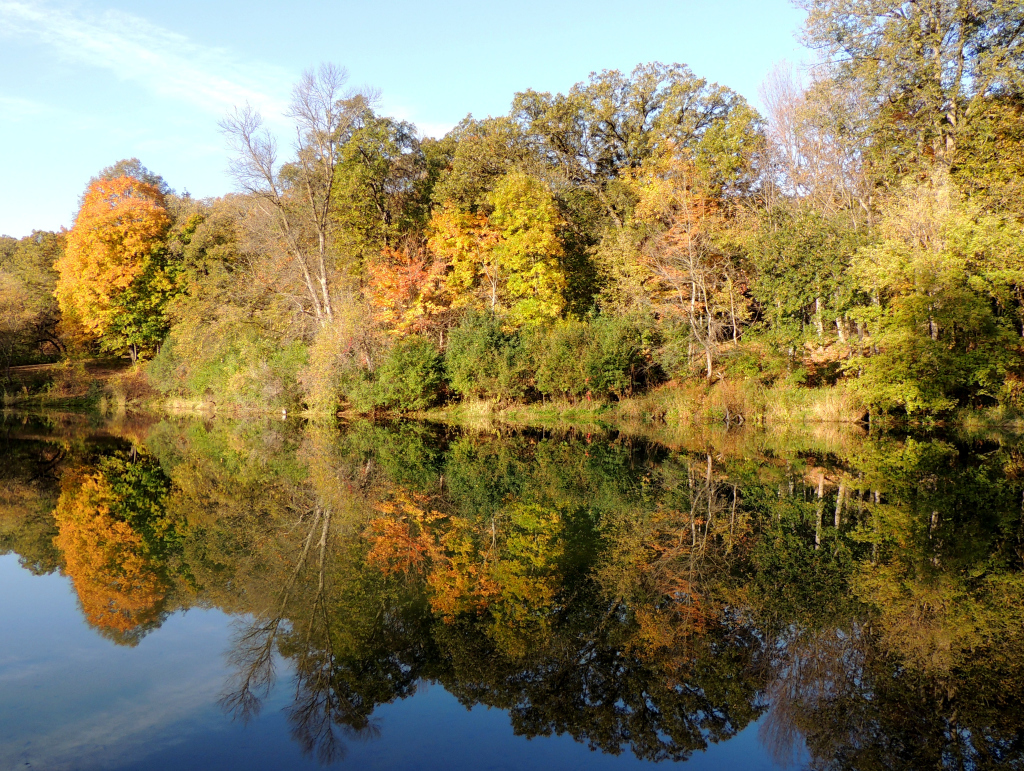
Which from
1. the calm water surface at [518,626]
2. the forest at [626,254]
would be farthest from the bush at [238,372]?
the calm water surface at [518,626]

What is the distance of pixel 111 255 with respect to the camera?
3872cm

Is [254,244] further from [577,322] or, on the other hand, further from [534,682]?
[534,682]

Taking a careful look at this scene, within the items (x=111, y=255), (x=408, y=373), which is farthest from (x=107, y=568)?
(x=111, y=255)

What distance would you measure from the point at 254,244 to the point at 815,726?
36246mm

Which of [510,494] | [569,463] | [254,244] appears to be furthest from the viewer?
[254,244]

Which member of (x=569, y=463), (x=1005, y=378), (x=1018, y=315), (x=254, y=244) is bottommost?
(x=569, y=463)

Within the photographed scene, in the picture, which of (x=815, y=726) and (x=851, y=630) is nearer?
(x=815, y=726)

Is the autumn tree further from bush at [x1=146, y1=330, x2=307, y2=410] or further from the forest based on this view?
bush at [x1=146, y1=330, x2=307, y2=410]

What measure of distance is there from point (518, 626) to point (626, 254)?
25.6 meters

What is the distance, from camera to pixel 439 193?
32531 millimetres

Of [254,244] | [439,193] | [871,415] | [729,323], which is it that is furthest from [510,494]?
[254,244]

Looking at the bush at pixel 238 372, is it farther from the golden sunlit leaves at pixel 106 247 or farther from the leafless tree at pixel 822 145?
the leafless tree at pixel 822 145

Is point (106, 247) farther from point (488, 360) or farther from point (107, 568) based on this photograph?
point (107, 568)

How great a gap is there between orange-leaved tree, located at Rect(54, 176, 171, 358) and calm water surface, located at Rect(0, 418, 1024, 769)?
31.5 metres
